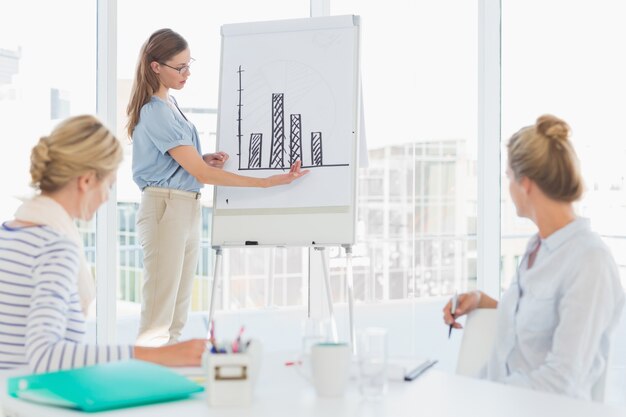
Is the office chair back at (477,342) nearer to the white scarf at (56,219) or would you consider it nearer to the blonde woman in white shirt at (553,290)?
the blonde woman in white shirt at (553,290)

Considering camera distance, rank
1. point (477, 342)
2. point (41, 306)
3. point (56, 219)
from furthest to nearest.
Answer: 1. point (477, 342)
2. point (56, 219)
3. point (41, 306)

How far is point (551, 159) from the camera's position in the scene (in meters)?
2.04

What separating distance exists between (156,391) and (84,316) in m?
0.39

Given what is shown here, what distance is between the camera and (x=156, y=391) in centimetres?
156

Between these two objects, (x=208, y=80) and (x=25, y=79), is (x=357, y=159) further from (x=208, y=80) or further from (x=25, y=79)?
(x=25, y=79)

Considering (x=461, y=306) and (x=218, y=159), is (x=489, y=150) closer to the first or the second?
(x=218, y=159)

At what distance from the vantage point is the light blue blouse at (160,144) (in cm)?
346

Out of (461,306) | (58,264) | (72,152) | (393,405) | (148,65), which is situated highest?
(148,65)

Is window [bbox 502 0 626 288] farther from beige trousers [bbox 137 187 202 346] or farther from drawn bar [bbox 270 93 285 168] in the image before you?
beige trousers [bbox 137 187 202 346]

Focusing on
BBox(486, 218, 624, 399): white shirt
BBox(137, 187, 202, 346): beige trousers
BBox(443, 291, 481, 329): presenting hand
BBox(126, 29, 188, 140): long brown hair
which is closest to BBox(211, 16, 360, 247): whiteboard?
BBox(137, 187, 202, 346): beige trousers

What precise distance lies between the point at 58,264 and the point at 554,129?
1.14 meters

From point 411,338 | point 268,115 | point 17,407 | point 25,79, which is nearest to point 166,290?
point 268,115

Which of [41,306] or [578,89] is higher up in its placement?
[578,89]

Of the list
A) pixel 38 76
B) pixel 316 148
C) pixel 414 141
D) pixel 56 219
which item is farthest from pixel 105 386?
pixel 414 141
